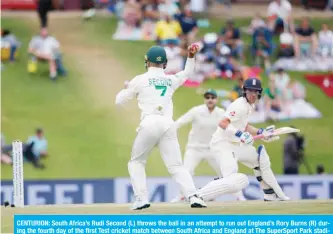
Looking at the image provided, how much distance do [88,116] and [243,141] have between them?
11735 mm

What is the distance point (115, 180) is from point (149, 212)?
30.1 feet

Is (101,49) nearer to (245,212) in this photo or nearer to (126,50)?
(126,50)

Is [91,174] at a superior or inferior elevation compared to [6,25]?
inferior

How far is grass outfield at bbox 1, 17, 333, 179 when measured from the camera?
2597 centimetres

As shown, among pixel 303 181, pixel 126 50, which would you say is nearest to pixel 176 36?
pixel 126 50

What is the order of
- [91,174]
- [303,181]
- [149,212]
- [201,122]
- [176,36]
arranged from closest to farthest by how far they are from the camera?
[149,212], [201,122], [303,181], [91,174], [176,36]

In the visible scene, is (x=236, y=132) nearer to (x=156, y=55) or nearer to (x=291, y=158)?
(x=156, y=55)

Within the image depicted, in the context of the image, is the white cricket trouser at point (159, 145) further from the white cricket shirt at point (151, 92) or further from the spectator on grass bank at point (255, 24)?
the spectator on grass bank at point (255, 24)

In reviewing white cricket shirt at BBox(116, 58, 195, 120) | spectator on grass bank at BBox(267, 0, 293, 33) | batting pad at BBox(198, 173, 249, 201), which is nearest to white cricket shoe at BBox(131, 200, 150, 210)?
batting pad at BBox(198, 173, 249, 201)

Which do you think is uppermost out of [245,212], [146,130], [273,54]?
[273,54]

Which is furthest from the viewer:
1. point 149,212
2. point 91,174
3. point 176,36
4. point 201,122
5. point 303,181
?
point 176,36

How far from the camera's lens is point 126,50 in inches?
1145

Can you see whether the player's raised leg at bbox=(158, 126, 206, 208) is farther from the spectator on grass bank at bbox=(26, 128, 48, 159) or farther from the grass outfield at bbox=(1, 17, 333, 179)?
the spectator on grass bank at bbox=(26, 128, 48, 159)

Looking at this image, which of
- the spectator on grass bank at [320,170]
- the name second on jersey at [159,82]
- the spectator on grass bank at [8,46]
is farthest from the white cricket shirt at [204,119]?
the spectator on grass bank at [8,46]
